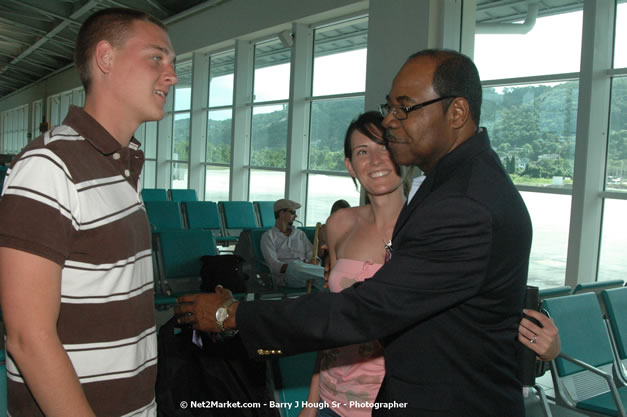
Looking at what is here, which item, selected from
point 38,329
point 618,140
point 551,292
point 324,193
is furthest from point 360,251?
point 324,193

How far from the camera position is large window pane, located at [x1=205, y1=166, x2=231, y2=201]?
12.0m

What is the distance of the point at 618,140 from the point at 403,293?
499 centimetres

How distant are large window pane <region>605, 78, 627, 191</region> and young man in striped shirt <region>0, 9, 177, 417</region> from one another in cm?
514

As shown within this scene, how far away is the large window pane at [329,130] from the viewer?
28.4 feet

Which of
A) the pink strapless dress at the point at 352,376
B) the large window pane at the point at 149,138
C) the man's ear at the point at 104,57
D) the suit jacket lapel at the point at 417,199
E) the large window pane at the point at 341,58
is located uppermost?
the large window pane at the point at 341,58

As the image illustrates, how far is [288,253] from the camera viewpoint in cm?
537

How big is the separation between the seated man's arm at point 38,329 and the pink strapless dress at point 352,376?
33.5 inches

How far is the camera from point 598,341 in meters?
2.90

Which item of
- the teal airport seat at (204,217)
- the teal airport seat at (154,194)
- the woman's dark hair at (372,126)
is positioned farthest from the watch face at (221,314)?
the teal airport seat at (154,194)

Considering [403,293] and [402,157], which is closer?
[403,293]

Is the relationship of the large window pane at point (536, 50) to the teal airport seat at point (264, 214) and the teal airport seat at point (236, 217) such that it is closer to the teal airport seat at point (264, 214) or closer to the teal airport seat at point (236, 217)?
the teal airport seat at point (264, 214)

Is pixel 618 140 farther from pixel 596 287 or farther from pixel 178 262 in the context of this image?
pixel 178 262

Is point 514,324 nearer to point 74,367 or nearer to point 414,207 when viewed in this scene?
point 414,207

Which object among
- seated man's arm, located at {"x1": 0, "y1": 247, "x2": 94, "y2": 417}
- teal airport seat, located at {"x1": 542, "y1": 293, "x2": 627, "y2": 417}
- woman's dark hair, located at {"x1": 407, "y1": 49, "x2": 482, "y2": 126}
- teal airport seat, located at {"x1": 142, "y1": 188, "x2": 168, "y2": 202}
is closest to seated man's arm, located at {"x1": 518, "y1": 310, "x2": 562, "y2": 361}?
woman's dark hair, located at {"x1": 407, "y1": 49, "x2": 482, "y2": 126}
